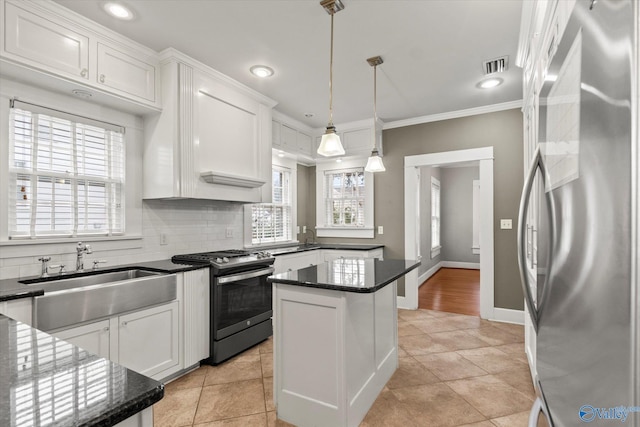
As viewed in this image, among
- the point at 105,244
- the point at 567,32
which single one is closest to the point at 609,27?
the point at 567,32

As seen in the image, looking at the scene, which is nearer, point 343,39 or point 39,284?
point 39,284

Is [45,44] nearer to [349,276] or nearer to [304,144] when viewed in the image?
[349,276]

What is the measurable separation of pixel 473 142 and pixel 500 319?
225 centimetres

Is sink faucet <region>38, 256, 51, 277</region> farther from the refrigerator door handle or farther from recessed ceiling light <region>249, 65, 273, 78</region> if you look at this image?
the refrigerator door handle

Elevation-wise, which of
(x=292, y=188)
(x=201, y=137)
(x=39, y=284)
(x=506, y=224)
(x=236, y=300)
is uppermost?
(x=201, y=137)

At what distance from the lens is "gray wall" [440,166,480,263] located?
7960 mm

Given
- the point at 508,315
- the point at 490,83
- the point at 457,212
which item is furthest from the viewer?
the point at 457,212

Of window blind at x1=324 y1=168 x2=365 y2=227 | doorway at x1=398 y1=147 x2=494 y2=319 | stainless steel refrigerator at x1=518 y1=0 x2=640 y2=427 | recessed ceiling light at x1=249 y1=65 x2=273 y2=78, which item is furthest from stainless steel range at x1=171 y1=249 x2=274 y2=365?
stainless steel refrigerator at x1=518 y1=0 x2=640 y2=427

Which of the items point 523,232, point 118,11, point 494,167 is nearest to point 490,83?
point 494,167

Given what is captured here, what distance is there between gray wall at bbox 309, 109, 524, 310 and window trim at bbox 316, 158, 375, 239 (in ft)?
0.50

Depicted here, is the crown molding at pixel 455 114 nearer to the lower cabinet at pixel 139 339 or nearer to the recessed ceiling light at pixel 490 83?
the recessed ceiling light at pixel 490 83

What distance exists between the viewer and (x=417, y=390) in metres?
2.38

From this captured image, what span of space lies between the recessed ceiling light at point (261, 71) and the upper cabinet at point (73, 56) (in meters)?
0.84

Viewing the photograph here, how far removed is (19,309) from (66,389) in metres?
1.59
